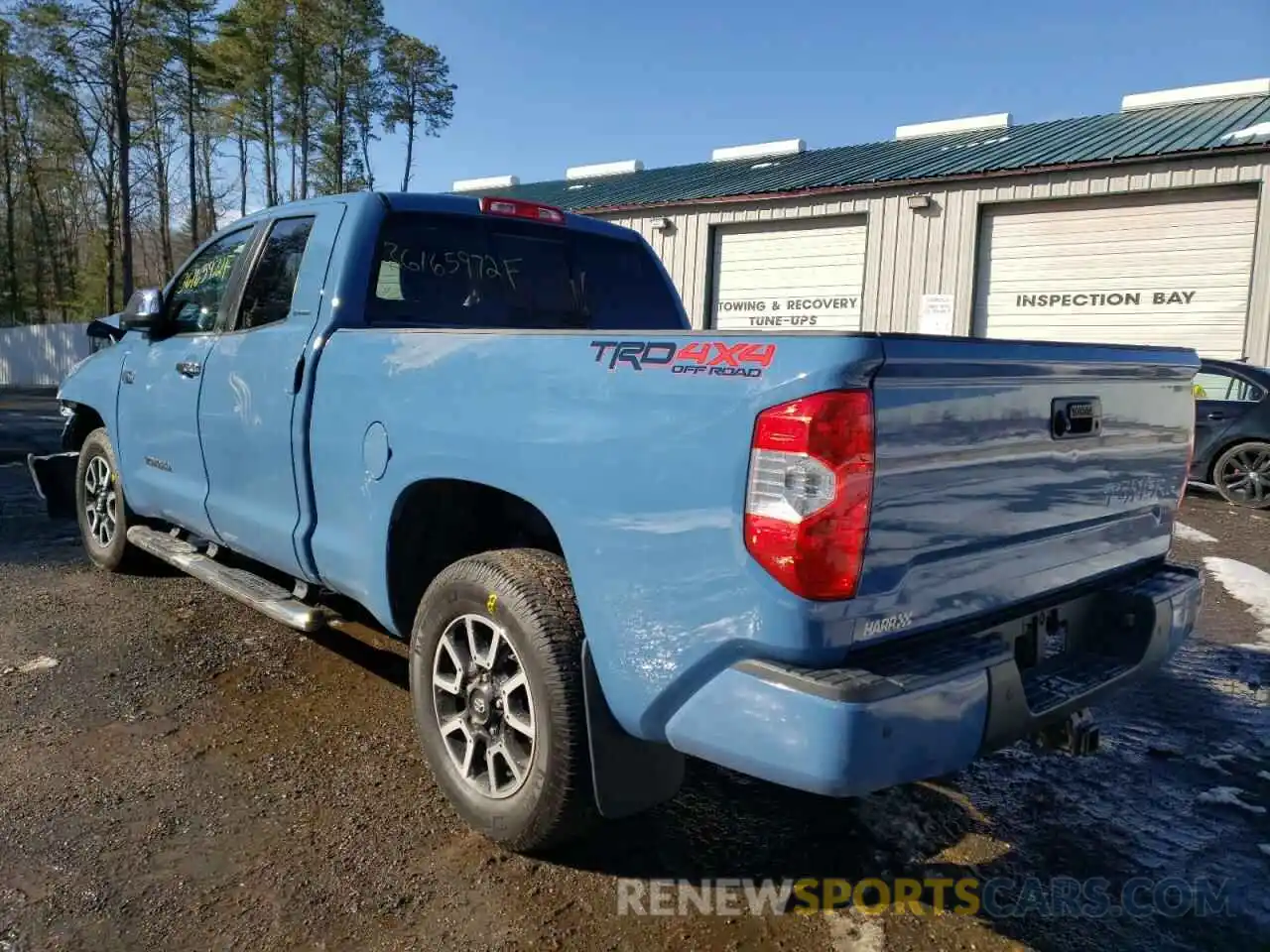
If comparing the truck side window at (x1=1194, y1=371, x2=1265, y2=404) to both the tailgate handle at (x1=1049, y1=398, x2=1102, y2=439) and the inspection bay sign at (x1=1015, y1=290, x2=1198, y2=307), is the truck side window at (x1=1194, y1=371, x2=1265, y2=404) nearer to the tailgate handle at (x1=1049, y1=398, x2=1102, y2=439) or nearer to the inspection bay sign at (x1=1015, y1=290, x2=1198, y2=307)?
the inspection bay sign at (x1=1015, y1=290, x2=1198, y2=307)

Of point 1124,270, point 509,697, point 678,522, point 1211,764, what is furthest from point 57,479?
point 1124,270

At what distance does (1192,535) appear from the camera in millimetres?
8133

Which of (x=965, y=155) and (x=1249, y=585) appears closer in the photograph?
(x=1249, y=585)

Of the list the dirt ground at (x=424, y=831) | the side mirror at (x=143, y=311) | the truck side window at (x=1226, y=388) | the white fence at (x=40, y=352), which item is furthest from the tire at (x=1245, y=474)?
the white fence at (x=40, y=352)

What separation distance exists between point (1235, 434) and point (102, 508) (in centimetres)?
1032

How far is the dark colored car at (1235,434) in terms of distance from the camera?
9.66 metres

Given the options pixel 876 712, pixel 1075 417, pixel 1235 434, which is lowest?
pixel 876 712

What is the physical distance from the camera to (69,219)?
4184 cm

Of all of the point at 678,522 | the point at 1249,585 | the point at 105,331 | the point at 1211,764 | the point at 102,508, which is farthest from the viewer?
the point at 1249,585

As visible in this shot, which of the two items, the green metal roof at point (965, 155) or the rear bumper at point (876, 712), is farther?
the green metal roof at point (965, 155)

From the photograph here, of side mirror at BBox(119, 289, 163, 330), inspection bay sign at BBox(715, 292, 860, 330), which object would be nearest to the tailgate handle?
side mirror at BBox(119, 289, 163, 330)

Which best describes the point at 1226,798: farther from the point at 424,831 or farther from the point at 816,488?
the point at 424,831

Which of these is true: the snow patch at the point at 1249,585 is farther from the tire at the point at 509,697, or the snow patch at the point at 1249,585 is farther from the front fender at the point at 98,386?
the front fender at the point at 98,386

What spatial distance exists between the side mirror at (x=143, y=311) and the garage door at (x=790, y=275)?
13226mm
